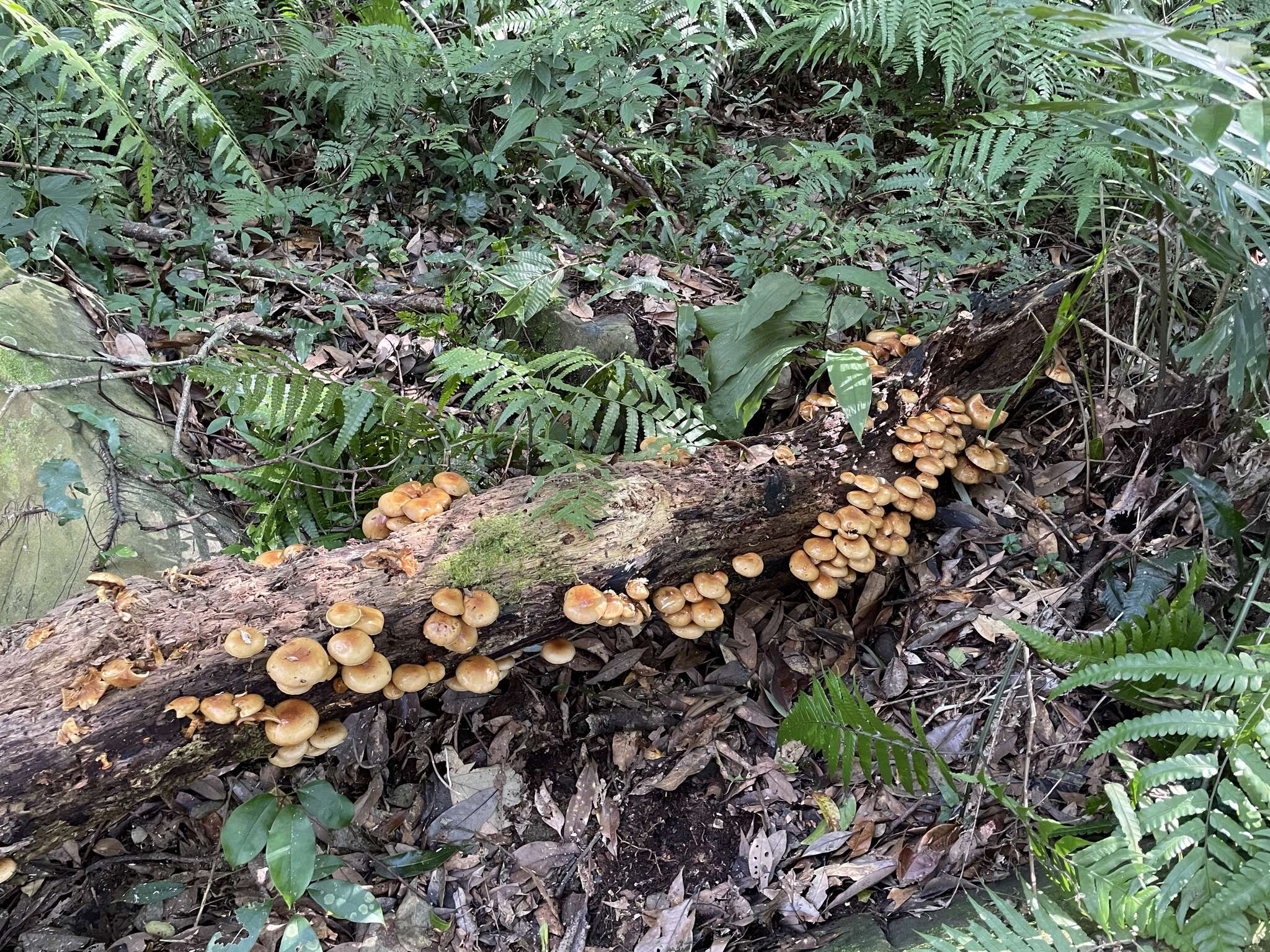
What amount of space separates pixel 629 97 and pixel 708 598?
369 cm

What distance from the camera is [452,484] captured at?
3.67 m

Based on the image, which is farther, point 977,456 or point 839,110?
point 839,110

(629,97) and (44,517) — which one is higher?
(629,97)

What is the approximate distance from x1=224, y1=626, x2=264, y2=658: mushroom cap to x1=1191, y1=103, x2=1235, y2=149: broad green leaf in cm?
318

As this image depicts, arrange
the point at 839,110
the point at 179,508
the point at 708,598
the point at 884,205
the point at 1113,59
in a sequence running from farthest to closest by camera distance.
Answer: the point at 839,110
the point at 884,205
the point at 179,508
the point at 708,598
the point at 1113,59

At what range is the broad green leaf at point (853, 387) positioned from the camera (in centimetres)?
379

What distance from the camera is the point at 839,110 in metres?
6.67

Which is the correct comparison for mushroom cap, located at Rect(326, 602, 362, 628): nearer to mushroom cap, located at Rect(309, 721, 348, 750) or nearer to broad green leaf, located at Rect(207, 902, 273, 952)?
mushroom cap, located at Rect(309, 721, 348, 750)

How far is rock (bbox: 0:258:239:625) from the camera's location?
3.78m

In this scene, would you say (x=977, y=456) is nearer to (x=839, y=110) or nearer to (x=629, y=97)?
(x=629, y=97)

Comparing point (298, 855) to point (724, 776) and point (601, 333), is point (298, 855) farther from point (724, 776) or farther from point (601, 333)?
point (601, 333)

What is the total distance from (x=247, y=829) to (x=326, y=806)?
0.32m

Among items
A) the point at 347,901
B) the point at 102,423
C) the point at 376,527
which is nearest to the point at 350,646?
the point at 376,527

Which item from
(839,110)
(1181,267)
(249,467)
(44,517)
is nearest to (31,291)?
(44,517)
